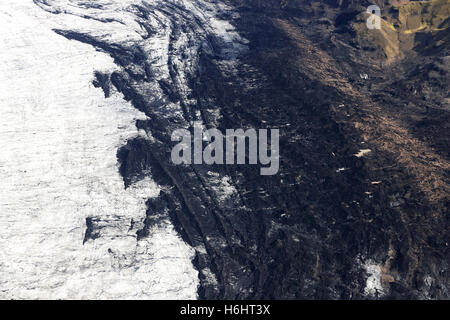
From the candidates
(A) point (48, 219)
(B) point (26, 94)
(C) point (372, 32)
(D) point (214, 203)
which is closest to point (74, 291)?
(A) point (48, 219)

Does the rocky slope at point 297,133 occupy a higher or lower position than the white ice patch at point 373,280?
higher

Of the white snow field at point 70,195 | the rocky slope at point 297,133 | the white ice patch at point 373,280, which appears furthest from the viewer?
the white snow field at point 70,195

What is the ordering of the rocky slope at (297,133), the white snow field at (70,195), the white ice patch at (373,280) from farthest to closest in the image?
the white snow field at (70,195), the rocky slope at (297,133), the white ice patch at (373,280)

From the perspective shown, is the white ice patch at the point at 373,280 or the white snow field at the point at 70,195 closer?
the white ice patch at the point at 373,280

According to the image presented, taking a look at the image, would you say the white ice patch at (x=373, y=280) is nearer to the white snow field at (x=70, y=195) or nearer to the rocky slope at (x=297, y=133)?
the rocky slope at (x=297, y=133)

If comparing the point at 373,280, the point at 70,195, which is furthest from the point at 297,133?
the point at 70,195

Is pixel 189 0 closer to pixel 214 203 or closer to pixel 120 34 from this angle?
pixel 120 34

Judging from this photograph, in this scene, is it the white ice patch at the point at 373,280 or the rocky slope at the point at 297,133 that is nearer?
the white ice patch at the point at 373,280

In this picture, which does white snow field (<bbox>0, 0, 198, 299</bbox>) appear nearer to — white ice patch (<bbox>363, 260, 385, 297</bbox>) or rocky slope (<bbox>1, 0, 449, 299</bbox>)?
rocky slope (<bbox>1, 0, 449, 299</bbox>)

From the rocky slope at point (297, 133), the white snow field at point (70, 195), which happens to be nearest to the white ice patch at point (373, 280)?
the rocky slope at point (297, 133)

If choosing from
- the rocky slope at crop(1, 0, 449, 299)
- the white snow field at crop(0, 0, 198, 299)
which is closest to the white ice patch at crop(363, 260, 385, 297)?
the rocky slope at crop(1, 0, 449, 299)
